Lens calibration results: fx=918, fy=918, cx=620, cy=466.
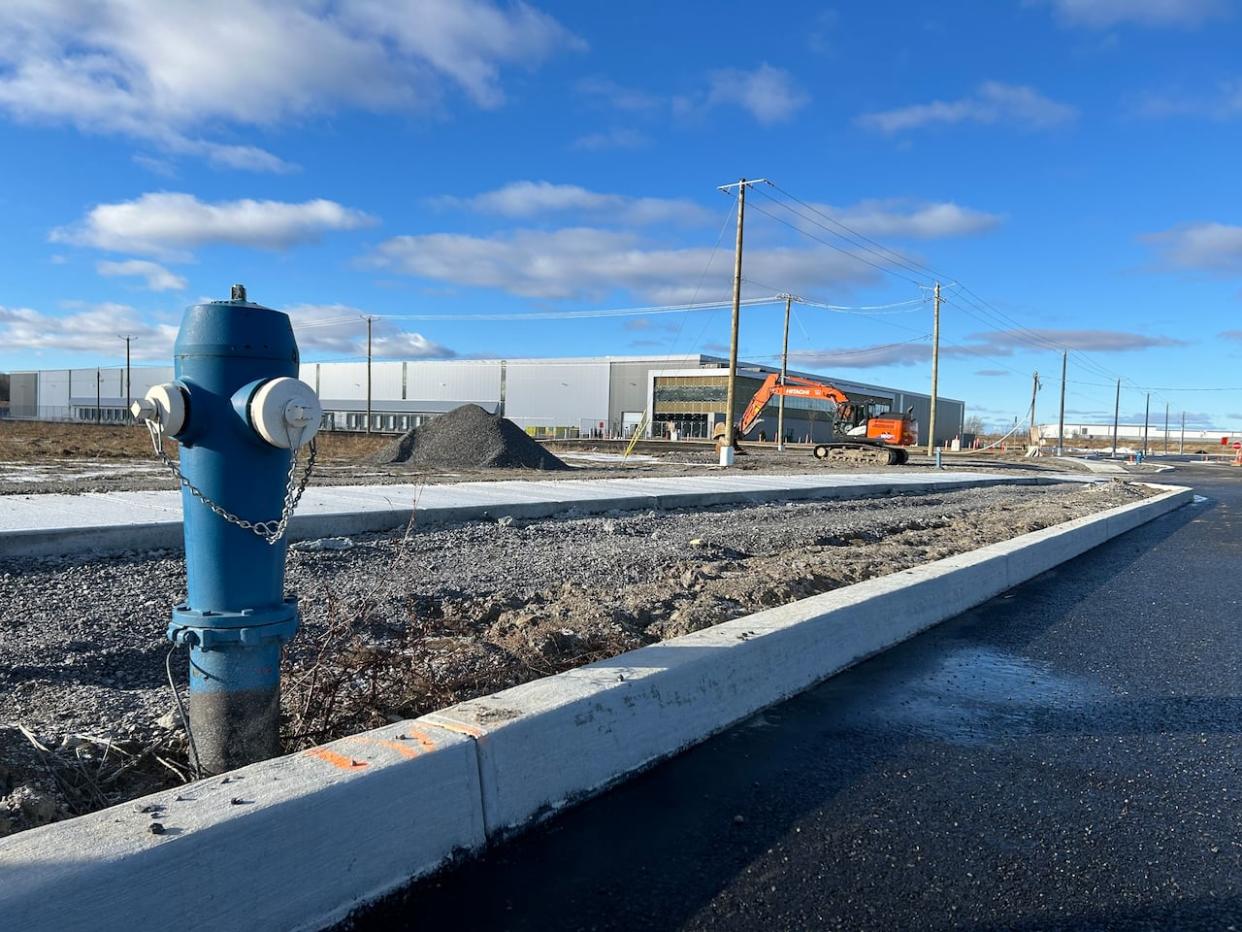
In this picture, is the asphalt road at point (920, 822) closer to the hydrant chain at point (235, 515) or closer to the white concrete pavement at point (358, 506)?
the hydrant chain at point (235, 515)

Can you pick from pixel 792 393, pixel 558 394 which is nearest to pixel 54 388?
pixel 558 394

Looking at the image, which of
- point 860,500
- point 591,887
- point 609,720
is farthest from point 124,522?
point 860,500

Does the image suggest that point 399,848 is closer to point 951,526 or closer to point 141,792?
point 141,792

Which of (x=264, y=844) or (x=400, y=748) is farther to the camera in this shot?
(x=400, y=748)

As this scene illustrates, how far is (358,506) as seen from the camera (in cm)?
1008

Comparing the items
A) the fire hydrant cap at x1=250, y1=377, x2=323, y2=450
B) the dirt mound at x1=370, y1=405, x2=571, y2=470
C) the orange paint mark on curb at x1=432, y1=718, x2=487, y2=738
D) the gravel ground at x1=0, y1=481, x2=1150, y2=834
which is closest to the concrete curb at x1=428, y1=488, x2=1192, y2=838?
the orange paint mark on curb at x1=432, y1=718, x2=487, y2=738

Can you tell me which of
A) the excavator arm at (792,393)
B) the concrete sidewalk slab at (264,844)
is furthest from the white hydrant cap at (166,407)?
the excavator arm at (792,393)

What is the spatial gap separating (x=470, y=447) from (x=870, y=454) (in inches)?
889

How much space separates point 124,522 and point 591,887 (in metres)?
6.47

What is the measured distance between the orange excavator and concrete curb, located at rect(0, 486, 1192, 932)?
1424 inches

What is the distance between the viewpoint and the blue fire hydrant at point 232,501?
2.89 m

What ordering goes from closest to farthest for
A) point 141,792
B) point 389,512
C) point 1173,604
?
1. point 141,792
2. point 1173,604
3. point 389,512

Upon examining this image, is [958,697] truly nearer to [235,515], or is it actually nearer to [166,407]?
[235,515]

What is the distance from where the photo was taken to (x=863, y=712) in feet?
15.6
